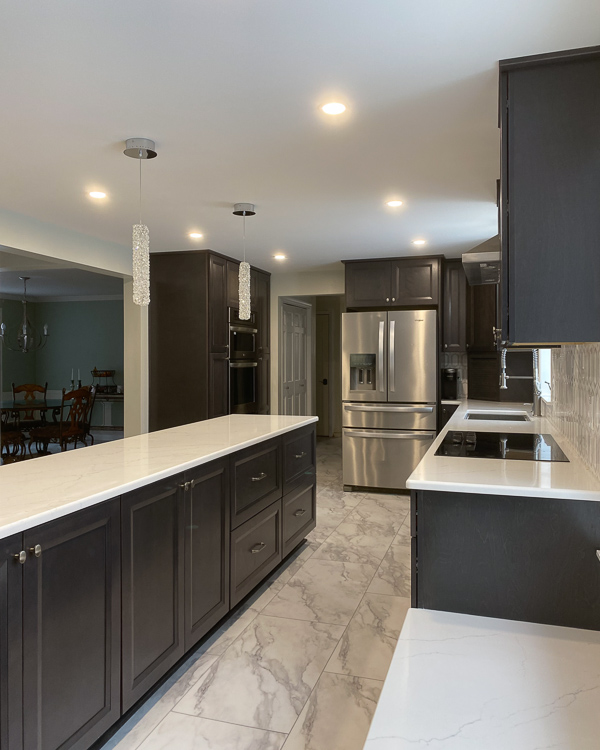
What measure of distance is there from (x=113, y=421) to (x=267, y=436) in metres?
7.96

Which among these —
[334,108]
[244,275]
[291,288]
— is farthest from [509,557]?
[291,288]

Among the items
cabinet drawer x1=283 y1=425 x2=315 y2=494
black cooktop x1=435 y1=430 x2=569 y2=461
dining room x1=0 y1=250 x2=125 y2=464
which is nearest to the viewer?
black cooktop x1=435 y1=430 x2=569 y2=461

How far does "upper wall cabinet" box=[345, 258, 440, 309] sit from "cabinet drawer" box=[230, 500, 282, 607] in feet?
9.73

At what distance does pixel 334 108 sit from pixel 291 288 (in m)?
4.72

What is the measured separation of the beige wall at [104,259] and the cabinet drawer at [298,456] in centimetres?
216

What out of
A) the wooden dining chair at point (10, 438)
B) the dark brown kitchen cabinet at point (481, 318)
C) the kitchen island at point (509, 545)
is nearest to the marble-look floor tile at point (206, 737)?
the kitchen island at point (509, 545)

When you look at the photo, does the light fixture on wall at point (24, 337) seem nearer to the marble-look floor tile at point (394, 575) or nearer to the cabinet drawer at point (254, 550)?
the cabinet drawer at point (254, 550)

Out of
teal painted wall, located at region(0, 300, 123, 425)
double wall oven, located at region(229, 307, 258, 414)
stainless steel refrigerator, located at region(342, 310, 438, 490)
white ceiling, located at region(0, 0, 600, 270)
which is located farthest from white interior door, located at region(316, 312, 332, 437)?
white ceiling, located at region(0, 0, 600, 270)

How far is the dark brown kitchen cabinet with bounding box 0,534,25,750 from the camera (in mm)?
1468

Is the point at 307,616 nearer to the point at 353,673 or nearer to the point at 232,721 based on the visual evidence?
the point at 353,673

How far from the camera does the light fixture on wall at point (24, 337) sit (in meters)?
8.62

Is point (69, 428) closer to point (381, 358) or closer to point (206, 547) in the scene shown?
point (381, 358)

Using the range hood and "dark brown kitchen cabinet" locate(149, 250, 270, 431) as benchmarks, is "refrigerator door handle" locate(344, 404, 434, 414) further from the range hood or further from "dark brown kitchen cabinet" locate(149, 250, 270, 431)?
the range hood

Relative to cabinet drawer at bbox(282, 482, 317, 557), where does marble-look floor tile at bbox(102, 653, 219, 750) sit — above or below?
below
